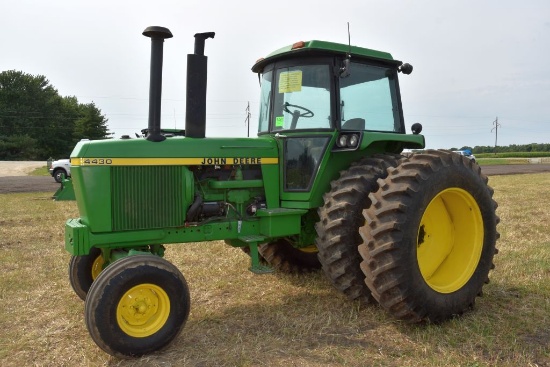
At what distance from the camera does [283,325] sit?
14.1ft

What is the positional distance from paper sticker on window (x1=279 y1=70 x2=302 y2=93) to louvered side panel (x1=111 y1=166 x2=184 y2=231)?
4.37 ft

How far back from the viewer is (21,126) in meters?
57.9

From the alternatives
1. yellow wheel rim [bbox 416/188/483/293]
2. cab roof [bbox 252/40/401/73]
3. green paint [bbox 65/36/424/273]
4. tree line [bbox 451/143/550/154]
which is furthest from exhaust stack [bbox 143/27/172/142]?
tree line [bbox 451/143/550/154]

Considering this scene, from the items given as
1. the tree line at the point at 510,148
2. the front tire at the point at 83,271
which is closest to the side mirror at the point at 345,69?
the front tire at the point at 83,271

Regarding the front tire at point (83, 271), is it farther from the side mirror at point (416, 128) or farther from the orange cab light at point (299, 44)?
the side mirror at point (416, 128)

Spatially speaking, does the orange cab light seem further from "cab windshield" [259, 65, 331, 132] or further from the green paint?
"cab windshield" [259, 65, 331, 132]

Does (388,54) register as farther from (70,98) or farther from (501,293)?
(70,98)

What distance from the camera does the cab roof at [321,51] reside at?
15.1 feet

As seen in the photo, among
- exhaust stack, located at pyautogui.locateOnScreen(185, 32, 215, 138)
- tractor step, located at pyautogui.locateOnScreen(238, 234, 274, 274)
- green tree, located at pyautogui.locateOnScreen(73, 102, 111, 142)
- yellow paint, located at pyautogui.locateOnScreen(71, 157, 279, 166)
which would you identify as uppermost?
green tree, located at pyautogui.locateOnScreen(73, 102, 111, 142)

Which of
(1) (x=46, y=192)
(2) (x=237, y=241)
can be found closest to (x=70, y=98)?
(1) (x=46, y=192)

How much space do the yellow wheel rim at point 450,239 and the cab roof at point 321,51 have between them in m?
1.57

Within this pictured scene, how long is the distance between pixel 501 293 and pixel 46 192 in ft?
54.6

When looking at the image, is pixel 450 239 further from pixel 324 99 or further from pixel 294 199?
pixel 324 99

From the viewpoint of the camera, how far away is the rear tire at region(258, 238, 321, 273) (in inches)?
229
